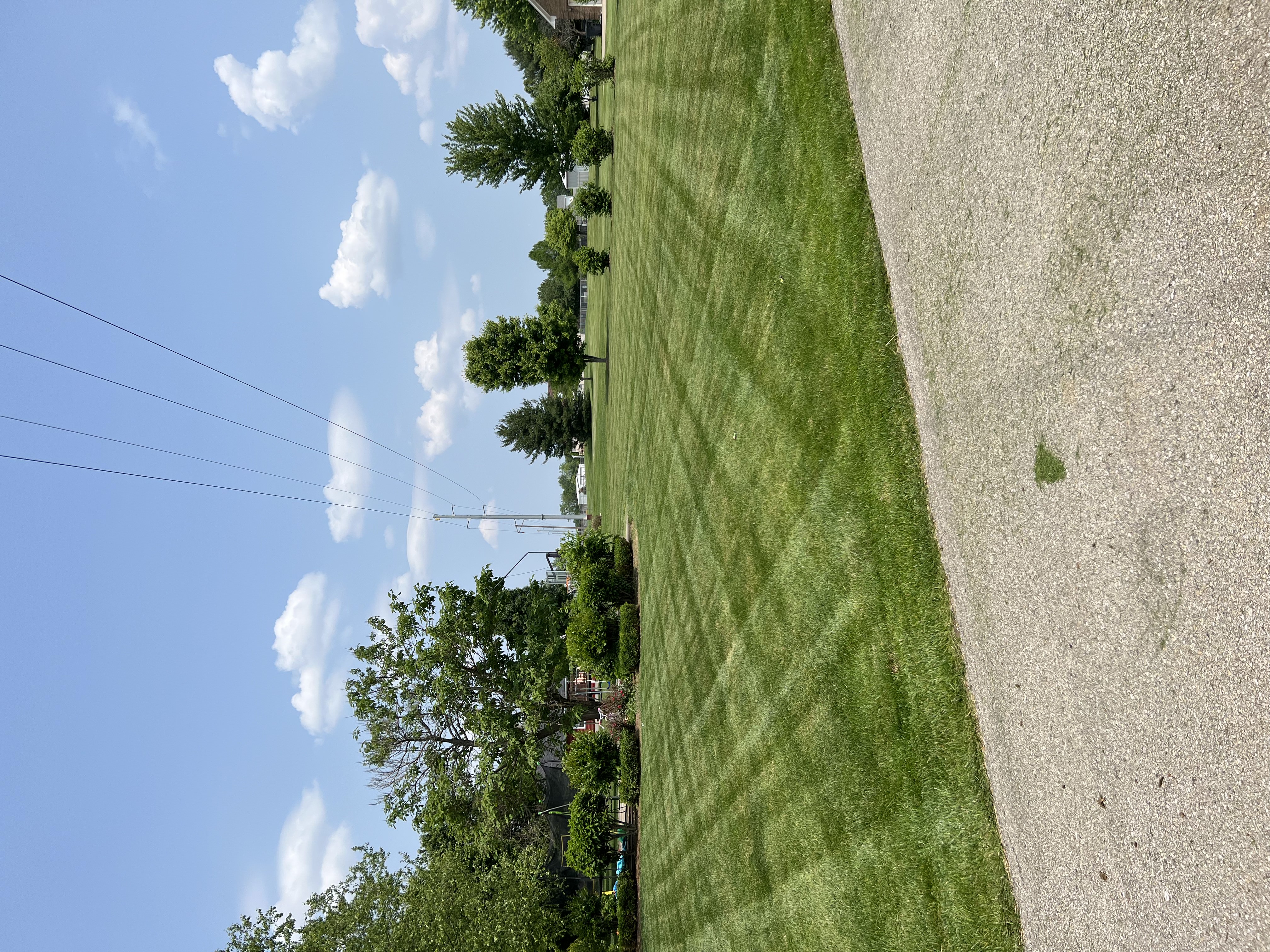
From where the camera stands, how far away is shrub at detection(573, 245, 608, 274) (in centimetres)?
3706

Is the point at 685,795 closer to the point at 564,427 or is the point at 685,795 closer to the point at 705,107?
the point at 705,107

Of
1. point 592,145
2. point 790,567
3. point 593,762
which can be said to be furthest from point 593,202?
point 790,567

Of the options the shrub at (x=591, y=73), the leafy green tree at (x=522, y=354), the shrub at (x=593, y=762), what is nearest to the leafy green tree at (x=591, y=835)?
the shrub at (x=593, y=762)

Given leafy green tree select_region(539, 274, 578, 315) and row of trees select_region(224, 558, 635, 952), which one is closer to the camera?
row of trees select_region(224, 558, 635, 952)

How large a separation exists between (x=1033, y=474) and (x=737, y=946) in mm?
9628

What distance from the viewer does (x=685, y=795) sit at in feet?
51.2

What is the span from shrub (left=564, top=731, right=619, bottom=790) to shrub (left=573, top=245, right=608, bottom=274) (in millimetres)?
22158

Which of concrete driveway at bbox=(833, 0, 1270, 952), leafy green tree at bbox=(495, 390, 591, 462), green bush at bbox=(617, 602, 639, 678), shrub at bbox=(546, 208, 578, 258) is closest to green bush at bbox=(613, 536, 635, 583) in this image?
green bush at bbox=(617, 602, 639, 678)

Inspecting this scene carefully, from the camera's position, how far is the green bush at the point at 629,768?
21.7m

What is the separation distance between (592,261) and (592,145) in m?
5.26

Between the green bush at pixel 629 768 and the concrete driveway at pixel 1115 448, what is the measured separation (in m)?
16.2

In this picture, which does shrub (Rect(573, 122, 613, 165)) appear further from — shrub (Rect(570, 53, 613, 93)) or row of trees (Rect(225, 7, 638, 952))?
row of trees (Rect(225, 7, 638, 952))

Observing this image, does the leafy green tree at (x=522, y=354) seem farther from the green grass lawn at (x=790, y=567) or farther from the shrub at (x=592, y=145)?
the green grass lawn at (x=790, y=567)

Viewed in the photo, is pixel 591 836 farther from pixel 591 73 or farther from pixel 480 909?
pixel 591 73
